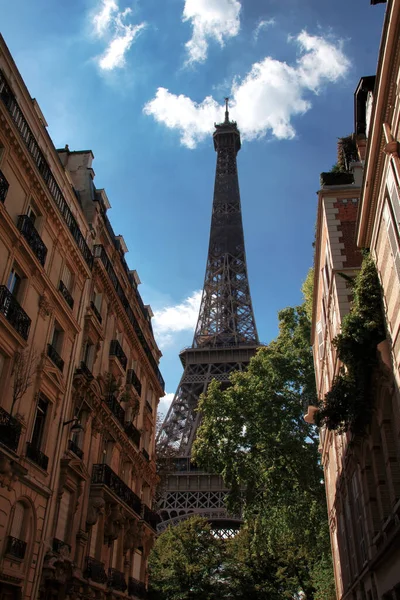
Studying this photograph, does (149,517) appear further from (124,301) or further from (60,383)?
(60,383)

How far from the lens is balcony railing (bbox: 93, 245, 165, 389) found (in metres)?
23.6

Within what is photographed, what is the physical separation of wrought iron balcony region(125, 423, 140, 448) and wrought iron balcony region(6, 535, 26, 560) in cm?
1038

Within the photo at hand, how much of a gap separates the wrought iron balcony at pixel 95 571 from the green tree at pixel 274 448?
32.6ft

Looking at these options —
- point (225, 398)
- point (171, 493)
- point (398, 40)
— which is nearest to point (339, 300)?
point (398, 40)

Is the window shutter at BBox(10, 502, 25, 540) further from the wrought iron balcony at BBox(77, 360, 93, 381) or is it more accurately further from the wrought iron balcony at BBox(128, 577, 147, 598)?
the wrought iron balcony at BBox(128, 577, 147, 598)

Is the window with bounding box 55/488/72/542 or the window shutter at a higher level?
the window with bounding box 55/488/72/542

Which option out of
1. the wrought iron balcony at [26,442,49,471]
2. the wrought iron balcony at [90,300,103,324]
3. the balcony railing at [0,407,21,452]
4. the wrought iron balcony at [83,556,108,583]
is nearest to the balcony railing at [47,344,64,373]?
the wrought iron balcony at [26,442,49,471]

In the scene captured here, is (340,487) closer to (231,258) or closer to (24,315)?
(24,315)

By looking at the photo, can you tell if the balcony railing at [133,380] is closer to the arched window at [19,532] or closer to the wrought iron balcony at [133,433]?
the wrought iron balcony at [133,433]

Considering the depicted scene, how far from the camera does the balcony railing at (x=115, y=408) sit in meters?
22.8

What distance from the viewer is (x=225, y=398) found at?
101ft

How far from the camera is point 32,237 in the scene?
56.0ft

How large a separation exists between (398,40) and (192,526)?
3518cm

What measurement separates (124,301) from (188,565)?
1951 cm
